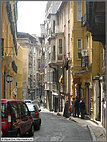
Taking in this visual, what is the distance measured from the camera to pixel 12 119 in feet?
30.3

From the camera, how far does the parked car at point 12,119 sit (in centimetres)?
905

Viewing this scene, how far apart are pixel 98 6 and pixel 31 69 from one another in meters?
49.2

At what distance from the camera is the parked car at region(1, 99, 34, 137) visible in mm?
9055

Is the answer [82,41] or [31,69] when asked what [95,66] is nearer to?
[82,41]

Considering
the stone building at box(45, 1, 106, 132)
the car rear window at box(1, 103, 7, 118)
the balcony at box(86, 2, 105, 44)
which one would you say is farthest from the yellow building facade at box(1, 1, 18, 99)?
the car rear window at box(1, 103, 7, 118)

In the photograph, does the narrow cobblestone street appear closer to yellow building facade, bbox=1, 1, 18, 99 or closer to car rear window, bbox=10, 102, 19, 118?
car rear window, bbox=10, 102, 19, 118

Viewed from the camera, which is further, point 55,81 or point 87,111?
point 55,81

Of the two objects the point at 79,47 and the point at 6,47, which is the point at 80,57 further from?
the point at 6,47

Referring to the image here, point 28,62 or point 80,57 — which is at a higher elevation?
point 80,57

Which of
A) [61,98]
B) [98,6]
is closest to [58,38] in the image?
[61,98]

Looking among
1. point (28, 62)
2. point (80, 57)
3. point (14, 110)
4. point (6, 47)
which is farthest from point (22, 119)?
point (28, 62)

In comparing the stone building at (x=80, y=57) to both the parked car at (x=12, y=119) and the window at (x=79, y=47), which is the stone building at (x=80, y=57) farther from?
the parked car at (x=12, y=119)

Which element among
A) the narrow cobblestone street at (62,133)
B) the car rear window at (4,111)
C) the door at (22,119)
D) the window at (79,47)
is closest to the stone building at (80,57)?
the window at (79,47)

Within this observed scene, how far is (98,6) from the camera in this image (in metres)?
11.7
